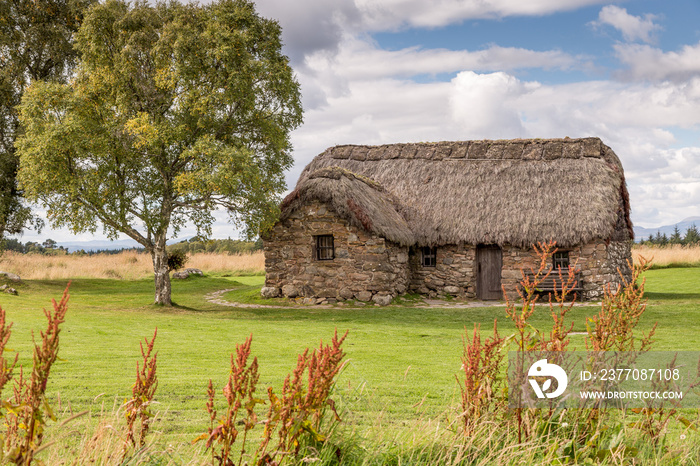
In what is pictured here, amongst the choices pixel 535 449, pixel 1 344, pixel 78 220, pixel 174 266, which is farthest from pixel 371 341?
pixel 174 266

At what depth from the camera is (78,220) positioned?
20375mm

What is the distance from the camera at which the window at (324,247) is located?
22.3m

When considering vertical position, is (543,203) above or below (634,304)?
above

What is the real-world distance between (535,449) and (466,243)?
63.6 ft

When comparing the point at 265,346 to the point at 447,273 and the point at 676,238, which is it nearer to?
the point at 447,273

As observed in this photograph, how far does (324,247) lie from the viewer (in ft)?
73.8

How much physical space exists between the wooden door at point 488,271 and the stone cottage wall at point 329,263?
9.90ft

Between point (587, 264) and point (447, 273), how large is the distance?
200 inches

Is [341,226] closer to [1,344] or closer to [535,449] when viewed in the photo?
[535,449]

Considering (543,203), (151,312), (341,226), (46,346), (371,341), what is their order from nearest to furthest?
1. (46,346)
2. (371,341)
3. (151,312)
4. (341,226)
5. (543,203)

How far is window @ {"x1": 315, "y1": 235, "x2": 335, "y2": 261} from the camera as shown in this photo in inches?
880

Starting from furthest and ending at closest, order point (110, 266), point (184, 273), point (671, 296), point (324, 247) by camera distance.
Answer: point (110, 266), point (184, 273), point (671, 296), point (324, 247)

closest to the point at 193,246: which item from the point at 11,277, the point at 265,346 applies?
the point at 11,277

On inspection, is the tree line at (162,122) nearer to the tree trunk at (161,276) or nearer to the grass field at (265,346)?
the tree trunk at (161,276)
